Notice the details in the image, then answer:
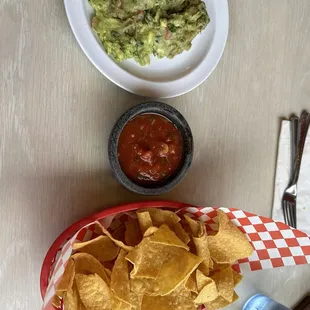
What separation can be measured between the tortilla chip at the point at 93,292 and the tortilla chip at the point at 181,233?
27cm

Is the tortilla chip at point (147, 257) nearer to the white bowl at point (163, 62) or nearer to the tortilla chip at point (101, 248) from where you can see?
the tortilla chip at point (101, 248)

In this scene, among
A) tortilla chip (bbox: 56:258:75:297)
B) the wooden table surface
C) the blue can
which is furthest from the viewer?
the blue can

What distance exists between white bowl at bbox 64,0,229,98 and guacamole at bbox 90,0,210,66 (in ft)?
0.14

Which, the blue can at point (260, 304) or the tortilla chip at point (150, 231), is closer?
the tortilla chip at point (150, 231)

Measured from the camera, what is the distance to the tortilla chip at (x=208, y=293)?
4.51ft

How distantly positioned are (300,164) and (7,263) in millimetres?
1120

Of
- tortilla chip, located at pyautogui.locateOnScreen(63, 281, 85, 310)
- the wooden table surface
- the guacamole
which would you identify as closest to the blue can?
the wooden table surface

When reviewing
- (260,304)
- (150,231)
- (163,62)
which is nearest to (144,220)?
(150,231)

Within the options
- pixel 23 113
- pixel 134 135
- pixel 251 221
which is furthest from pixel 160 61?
pixel 251 221

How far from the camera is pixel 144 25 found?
1382 millimetres

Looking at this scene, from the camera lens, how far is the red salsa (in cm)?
146

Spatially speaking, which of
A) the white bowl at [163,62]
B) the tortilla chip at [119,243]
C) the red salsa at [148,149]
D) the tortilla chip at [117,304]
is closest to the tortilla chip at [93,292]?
the tortilla chip at [117,304]

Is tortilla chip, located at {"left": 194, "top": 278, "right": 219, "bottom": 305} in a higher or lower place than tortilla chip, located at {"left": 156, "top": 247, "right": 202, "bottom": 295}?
lower

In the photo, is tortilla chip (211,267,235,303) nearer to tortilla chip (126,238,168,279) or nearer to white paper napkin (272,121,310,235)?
tortilla chip (126,238,168,279)
